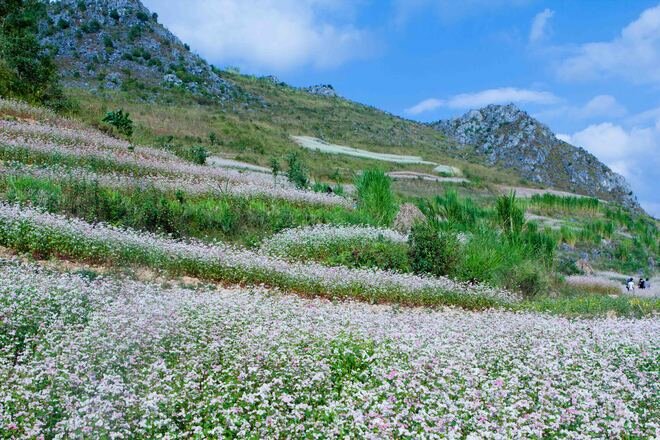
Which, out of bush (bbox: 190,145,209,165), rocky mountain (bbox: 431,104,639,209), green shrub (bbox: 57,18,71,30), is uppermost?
green shrub (bbox: 57,18,71,30)

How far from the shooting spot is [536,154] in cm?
7494

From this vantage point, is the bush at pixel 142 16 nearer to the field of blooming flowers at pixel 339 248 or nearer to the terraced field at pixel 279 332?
the terraced field at pixel 279 332

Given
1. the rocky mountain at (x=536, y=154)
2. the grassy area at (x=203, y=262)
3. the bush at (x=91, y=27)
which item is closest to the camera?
the grassy area at (x=203, y=262)

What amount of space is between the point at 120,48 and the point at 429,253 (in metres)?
54.3

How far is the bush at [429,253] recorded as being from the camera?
1417 cm

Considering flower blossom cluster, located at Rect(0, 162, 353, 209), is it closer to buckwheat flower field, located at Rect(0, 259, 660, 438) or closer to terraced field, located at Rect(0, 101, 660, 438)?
terraced field, located at Rect(0, 101, 660, 438)

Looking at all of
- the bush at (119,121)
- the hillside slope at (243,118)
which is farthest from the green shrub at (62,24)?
the bush at (119,121)

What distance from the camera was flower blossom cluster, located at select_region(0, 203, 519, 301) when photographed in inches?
461

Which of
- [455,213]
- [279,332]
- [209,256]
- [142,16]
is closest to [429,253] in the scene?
[209,256]

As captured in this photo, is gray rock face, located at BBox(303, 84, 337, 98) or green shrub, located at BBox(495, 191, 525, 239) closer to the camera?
green shrub, located at BBox(495, 191, 525, 239)

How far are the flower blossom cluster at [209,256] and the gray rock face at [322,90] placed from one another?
307 ft

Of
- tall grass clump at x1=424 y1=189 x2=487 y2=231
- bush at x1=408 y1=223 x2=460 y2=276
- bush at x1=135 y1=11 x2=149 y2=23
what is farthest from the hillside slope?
bush at x1=408 y1=223 x2=460 y2=276

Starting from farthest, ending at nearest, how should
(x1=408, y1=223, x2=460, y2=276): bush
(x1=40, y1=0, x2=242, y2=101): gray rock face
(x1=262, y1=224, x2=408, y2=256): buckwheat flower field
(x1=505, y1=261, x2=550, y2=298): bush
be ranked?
(x1=40, y1=0, x2=242, y2=101): gray rock face, (x1=505, y1=261, x2=550, y2=298): bush, (x1=262, y1=224, x2=408, y2=256): buckwheat flower field, (x1=408, y1=223, x2=460, y2=276): bush

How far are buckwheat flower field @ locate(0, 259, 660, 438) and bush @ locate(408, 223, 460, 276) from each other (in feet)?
18.1
